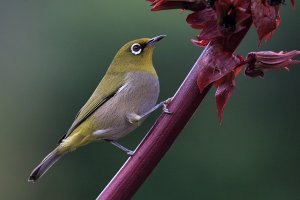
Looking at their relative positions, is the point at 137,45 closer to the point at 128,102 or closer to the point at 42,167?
the point at 128,102

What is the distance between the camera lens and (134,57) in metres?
4.12

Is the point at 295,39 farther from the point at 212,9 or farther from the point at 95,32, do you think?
the point at 212,9

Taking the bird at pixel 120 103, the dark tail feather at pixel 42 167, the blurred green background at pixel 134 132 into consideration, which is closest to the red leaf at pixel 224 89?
the dark tail feather at pixel 42 167

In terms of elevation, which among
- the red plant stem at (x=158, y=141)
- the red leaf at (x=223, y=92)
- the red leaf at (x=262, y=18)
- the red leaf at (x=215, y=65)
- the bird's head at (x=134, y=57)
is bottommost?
the bird's head at (x=134, y=57)

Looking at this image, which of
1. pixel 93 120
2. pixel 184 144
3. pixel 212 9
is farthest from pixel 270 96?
pixel 212 9

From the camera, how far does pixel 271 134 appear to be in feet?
30.4

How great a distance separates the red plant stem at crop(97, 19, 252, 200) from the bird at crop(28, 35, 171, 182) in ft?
6.36

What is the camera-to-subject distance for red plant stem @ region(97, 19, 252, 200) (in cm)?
132

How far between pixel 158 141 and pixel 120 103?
8.33 ft

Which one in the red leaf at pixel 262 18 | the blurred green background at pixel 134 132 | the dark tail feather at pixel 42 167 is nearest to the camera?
the red leaf at pixel 262 18

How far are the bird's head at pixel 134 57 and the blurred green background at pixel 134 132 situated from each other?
2960 millimetres

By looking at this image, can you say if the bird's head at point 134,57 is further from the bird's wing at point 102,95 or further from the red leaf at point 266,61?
the red leaf at point 266,61

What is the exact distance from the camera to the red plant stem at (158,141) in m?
1.32

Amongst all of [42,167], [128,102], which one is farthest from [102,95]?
[42,167]
